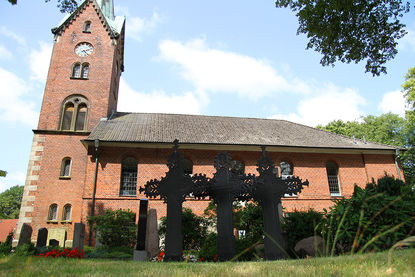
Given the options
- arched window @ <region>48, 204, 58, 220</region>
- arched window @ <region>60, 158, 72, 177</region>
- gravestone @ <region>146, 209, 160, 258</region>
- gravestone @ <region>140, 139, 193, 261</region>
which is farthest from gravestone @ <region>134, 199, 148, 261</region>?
arched window @ <region>60, 158, 72, 177</region>

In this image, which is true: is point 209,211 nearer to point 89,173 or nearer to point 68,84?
point 89,173

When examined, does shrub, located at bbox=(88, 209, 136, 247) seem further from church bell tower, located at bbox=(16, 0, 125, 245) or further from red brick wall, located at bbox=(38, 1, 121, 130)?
red brick wall, located at bbox=(38, 1, 121, 130)

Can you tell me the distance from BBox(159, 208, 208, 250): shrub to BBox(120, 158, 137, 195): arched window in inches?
122

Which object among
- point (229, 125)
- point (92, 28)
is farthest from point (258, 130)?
point (92, 28)

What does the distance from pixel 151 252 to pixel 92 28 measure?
1991 cm

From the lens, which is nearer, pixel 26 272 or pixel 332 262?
pixel 26 272

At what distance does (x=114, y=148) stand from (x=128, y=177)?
1.98 meters

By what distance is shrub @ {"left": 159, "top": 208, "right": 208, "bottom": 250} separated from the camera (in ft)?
46.7

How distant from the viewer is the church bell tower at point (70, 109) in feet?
55.1

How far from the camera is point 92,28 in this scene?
22859 mm

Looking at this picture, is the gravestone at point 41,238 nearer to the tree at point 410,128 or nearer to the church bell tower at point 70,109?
the church bell tower at point 70,109

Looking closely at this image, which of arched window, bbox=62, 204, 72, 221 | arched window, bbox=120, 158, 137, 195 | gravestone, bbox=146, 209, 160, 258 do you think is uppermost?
arched window, bbox=120, 158, 137, 195

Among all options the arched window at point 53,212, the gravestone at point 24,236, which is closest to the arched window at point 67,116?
the arched window at point 53,212

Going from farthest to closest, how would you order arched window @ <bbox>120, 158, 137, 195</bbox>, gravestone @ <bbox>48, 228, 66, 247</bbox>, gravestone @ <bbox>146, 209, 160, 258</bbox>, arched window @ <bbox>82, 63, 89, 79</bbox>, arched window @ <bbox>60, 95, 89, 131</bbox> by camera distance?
arched window @ <bbox>82, 63, 89, 79</bbox> → arched window @ <bbox>60, 95, 89, 131</bbox> → arched window @ <bbox>120, 158, 137, 195</bbox> → gravestone @ <bbox>48, 228, 66, 247</bbox> → gravestone @ <bbox>146, 209, 160, 258</bbox>
